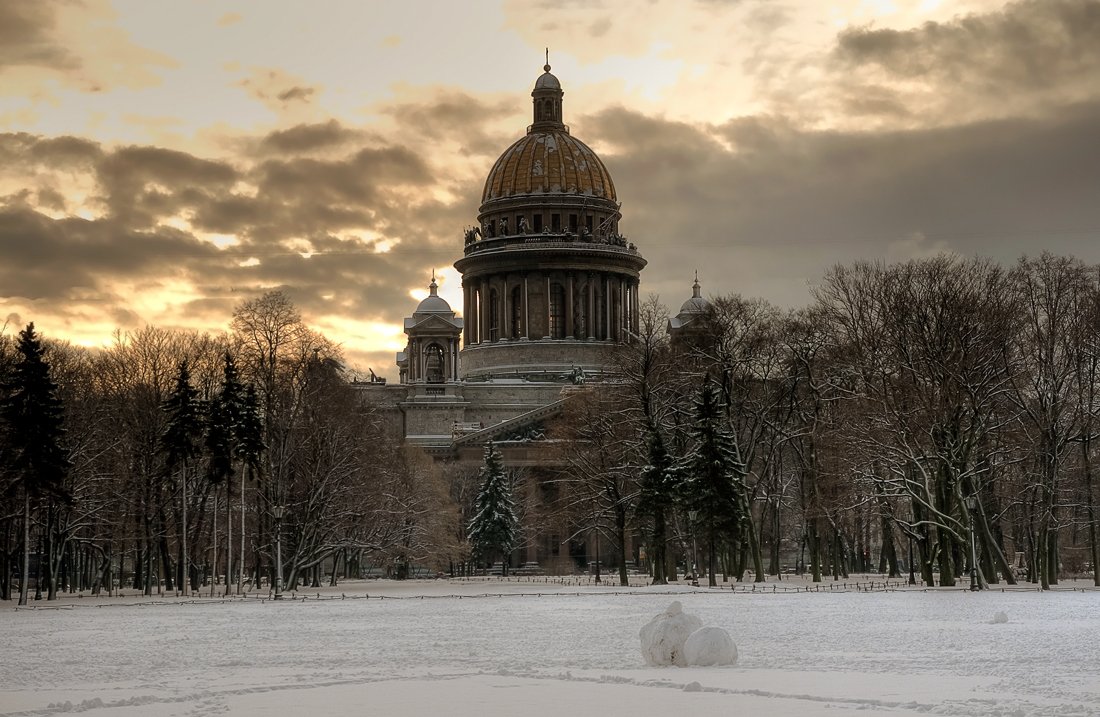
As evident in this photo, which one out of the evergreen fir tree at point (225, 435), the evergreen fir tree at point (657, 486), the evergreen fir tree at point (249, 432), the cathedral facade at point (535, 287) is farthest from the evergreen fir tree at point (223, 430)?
the cathedral facade at point (535, 287)

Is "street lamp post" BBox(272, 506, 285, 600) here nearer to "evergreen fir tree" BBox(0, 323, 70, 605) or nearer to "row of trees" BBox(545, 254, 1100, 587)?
"evergreen fir tree" BBox(0, 323, 70, 605)

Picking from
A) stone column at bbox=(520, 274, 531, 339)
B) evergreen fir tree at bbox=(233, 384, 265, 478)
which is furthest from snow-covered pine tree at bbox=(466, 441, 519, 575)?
stone column at bbox=(520, 274, 531, 339)

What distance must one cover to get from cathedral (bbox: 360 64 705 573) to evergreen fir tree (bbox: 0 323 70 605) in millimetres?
73660

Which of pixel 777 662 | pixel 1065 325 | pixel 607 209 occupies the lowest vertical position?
pixel 777 662

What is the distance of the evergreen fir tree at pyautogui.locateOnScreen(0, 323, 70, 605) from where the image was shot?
2242 inches

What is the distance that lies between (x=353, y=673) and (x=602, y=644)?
23.9 ft

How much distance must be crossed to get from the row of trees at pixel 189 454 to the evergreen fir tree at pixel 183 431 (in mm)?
68

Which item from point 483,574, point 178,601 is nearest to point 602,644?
point 178,601

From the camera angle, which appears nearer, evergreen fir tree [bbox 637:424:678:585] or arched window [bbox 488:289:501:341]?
evergreen fir tree [bbox 637:424:678:585]

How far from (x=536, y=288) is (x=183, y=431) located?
8444 centimetres

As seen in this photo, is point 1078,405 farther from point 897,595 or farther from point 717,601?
point 717,601

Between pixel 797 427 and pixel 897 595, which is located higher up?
pixel 797 427

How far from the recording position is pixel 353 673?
81.4 ft

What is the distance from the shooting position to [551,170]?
485 ft
